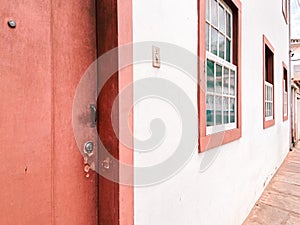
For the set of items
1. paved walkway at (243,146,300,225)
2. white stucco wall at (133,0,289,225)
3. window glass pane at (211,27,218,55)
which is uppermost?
window glass pane at (211,27,218,55)

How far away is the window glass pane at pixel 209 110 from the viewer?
1663 millimetres

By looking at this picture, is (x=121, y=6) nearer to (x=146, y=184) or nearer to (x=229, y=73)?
(x=146, y=184)

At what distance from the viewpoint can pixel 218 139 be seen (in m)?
1.75

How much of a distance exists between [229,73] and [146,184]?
1.47 meters

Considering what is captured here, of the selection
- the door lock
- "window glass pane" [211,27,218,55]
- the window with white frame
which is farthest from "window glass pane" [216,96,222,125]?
the door lock

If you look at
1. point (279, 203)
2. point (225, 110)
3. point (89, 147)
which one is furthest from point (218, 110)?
point (279, 203)

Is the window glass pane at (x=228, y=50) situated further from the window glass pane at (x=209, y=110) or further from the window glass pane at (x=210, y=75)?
the window glass pane at (x=209, y=110)

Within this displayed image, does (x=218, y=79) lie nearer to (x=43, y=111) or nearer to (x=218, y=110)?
(x=218, y=110)

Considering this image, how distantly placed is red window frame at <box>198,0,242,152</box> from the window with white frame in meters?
0.04

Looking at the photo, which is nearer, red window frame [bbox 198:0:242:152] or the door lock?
the door lock

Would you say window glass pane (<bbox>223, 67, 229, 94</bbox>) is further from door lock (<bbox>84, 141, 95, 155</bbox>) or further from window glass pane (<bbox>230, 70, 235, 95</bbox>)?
door lock (<bbox>84, 141, 95, 155</bbox>)

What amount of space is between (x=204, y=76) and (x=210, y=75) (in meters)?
0.18

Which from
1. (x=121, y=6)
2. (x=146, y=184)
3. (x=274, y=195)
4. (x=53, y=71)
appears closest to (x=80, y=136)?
(x=53, y=71)

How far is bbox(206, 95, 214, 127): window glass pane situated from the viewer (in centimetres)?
166
